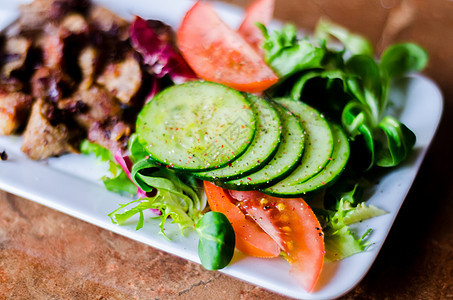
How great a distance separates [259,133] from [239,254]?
1.99ft

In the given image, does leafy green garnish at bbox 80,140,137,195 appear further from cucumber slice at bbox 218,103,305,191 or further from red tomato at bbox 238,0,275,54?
red tomato at bbox 238,0,275,54

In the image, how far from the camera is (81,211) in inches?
86.8

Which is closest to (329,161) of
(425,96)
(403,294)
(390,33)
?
(403,294)

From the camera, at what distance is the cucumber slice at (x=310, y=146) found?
2.20m

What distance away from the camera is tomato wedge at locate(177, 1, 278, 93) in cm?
264

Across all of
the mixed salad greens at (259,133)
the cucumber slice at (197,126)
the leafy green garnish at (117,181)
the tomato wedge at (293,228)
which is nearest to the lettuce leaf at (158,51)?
the mixed salad greens at (259,133)

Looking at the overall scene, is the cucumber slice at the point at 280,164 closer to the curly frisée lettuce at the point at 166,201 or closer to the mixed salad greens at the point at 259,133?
the mixed salad greens at the point at 259,133

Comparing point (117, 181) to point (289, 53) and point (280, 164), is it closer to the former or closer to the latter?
point (280, 164)

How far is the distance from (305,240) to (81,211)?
107 cm

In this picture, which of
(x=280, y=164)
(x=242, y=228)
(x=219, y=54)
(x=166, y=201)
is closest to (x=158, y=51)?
(x=219, y=54)

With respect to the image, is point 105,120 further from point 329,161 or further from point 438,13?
point 438,13

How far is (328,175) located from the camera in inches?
87.4

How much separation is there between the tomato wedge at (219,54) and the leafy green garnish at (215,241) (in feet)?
2.99

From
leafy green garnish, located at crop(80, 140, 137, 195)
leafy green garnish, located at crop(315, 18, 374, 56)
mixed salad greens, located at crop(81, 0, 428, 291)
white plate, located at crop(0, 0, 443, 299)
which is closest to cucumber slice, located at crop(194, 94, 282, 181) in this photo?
mixed salad greens, located at crop(81, 0, 428, 291)
